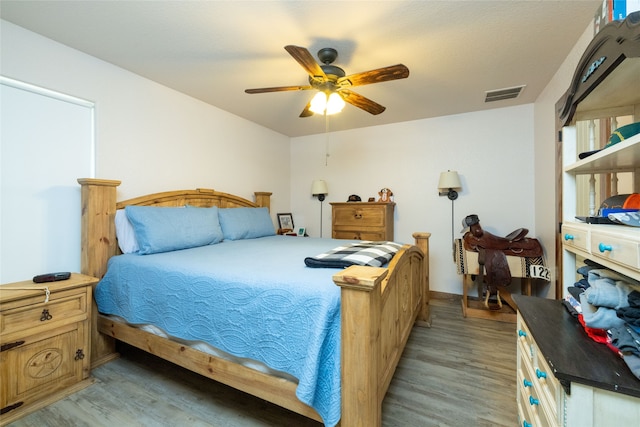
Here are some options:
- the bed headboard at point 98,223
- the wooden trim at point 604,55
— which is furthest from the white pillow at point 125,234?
the wooden trim at point 604,55

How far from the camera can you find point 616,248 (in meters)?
0.80

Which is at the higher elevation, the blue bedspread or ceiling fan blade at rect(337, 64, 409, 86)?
ceiling fan blade at rect(337, 64, 409, 86)

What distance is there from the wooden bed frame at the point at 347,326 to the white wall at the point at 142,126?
25cm

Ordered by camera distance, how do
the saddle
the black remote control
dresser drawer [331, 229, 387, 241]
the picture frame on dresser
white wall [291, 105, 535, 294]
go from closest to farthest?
the black remote control
the saddle
white wall [291, 105, 535, 294]
dresser drawer [331, 229, 387, 241]
the picture frame on dresser

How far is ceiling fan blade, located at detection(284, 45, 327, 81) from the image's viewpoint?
59.4 inches

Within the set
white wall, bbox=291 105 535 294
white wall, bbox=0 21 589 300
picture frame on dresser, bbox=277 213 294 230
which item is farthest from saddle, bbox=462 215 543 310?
picture frame on dresser, bbox=277 213 294 230

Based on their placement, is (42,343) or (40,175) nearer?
(42,343)

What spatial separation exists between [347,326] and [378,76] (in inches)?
62.9

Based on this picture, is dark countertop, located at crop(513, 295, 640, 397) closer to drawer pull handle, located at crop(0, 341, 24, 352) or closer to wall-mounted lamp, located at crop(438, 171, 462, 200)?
wall-mounted lamp, located at crop(438, 171, 462, 200)

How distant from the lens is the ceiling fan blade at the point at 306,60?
151 centimetres

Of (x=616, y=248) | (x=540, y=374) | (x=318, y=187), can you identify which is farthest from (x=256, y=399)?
(x=318, y=187)

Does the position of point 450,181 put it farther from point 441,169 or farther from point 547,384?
point 547,384

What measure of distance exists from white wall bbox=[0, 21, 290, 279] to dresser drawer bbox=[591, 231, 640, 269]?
3123 millimetres

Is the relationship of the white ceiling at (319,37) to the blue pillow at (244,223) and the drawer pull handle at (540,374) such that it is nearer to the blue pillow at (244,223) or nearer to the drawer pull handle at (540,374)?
the blue pillow at (244,223)
